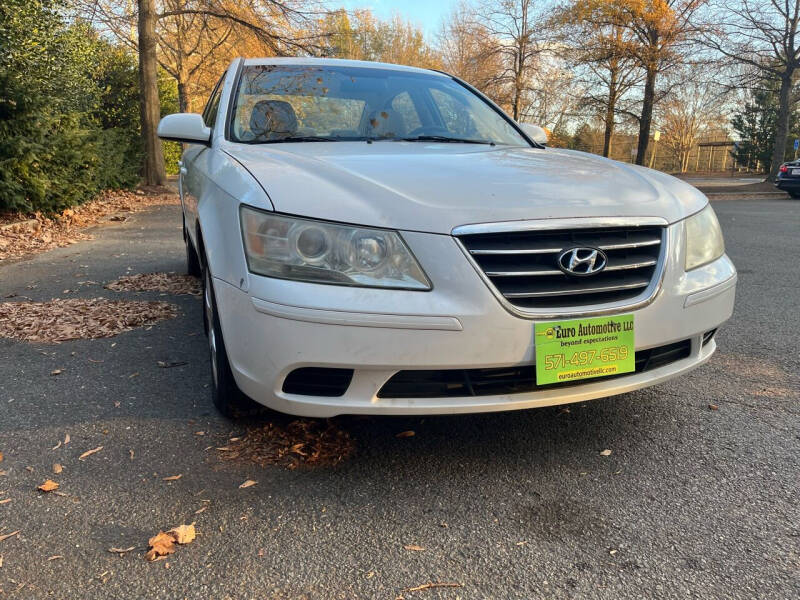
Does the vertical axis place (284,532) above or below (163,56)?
below

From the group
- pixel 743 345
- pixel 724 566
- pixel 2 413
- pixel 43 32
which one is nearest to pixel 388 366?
pixel 724 566

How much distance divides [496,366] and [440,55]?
1463 inches

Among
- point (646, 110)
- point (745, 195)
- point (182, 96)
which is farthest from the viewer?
point (646, 110)

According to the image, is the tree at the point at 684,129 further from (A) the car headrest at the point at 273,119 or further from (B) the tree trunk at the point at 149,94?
(A) the car headrest at the point at 273,119

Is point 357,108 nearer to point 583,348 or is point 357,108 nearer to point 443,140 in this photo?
point 443,140

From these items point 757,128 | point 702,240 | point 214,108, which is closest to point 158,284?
point 214,108

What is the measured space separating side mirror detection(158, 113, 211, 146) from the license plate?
2084 millimetres

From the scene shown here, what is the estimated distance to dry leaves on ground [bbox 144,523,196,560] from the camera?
5.75ft

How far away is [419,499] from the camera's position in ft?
6.72

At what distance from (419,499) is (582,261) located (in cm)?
95

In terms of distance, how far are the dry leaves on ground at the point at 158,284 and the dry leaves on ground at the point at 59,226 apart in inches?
80.3

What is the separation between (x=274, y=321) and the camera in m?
1.94

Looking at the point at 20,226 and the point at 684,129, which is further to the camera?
the point at 684,129

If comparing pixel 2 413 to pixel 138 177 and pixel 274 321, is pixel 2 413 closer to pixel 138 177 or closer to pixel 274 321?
pixel 274 321
